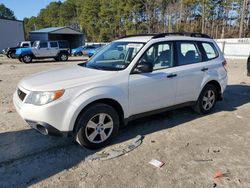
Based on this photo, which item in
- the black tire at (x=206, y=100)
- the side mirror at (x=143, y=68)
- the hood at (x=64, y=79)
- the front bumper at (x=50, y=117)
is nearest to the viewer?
the front bumper at (x=50, y=117)

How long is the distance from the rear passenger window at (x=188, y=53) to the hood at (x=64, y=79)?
160 centimetres

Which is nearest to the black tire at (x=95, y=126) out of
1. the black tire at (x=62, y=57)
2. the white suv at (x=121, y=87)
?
the white suv at (x=121, y=87)

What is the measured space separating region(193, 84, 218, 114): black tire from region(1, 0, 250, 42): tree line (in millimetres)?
29457

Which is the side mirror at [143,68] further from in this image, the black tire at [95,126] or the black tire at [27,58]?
the black tire at [27,58]

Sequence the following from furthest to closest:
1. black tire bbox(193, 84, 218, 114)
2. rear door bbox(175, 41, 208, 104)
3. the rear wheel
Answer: the rear wheel < black tire bbox(193, 84, 218, 114) < rear door bbox(175, 41, 208, 104)

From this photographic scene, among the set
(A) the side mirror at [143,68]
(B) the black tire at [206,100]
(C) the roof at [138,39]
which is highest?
(C) the roof at [138,39]

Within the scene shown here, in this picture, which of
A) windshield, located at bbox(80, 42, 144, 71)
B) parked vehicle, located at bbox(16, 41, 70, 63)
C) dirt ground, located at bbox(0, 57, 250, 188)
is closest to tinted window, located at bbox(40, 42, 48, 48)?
parked vehicle, located at bbox(16, 41, 70, 63)

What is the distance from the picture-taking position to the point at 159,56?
4828mm

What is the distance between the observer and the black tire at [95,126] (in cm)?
390

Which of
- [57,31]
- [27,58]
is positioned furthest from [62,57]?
[57,31]

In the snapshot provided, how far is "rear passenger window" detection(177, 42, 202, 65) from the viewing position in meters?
5.11

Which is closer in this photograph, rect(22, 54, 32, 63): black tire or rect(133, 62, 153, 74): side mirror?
rect(133, 62, 153, 74): side mirror

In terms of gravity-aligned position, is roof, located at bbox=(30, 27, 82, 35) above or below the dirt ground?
above

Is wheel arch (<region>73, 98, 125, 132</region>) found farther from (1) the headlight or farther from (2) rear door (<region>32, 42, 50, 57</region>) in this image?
(2) rear door (<region>32, 42, 50, 57</region>)
